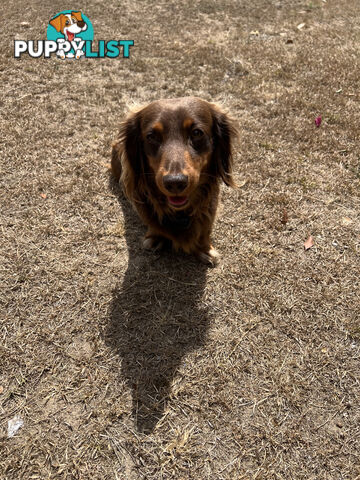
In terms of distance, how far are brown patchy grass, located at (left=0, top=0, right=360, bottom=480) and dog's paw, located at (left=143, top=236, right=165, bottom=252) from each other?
11 cm

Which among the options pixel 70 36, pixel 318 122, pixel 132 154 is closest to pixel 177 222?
pixel 132 154

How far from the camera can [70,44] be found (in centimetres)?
582

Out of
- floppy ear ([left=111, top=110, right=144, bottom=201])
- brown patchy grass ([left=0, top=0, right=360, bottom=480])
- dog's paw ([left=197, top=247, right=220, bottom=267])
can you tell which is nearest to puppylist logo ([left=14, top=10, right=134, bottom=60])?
brown patchy grass ([left=0, top=0, right=360, bottom=480])

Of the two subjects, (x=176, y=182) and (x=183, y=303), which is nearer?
(x=176, y=182)

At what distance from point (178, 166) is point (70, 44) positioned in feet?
17.1

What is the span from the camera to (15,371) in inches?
87.5

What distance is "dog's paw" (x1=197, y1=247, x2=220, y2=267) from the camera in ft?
9.13

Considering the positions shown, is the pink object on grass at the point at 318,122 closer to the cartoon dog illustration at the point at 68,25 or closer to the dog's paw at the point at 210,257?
the dog's paw at the point at 210,257

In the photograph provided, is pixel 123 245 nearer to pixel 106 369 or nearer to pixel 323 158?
pixel 106 369

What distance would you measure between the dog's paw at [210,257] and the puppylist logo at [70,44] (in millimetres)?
4121

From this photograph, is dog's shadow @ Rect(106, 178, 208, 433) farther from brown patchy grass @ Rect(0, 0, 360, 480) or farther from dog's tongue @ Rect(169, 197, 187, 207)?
dog's tongue @ Rect(169, 197, 187, 207)

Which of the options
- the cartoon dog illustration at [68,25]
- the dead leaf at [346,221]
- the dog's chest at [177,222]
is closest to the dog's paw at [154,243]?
the dog's chest at [177,222]

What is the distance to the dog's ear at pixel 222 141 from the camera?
94.9 inches

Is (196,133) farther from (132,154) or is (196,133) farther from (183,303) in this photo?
(183,303)
